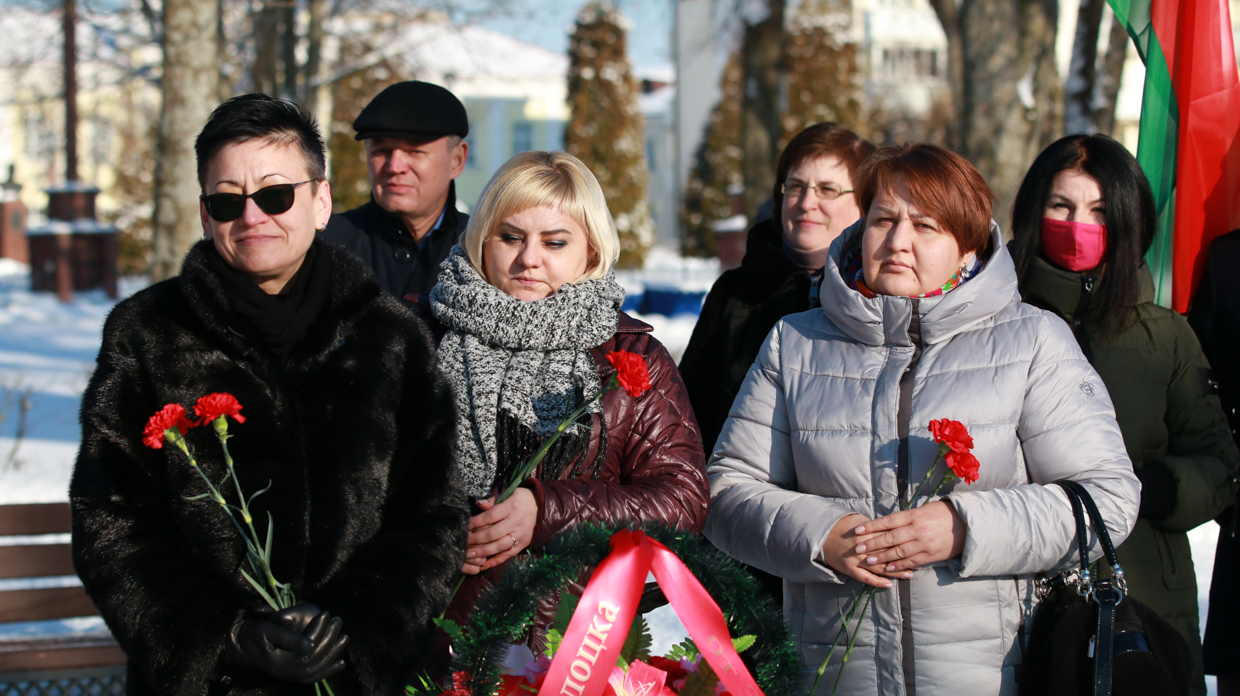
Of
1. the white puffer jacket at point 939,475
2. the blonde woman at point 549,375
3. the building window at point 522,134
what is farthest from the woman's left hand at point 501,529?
the building window at point 522,134

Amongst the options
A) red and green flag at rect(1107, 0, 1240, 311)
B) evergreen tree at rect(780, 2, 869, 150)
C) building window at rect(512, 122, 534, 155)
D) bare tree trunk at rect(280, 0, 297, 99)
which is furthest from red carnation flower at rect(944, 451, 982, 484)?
building window at rect(512, 122, 534, 155)

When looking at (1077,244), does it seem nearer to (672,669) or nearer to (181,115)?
(672,669)

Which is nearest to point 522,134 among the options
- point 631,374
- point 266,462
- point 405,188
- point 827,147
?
point 405,188

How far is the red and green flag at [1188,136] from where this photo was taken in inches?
131

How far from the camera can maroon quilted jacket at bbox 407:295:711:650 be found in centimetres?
224

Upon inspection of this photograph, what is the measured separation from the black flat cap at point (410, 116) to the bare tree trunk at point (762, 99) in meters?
12.3

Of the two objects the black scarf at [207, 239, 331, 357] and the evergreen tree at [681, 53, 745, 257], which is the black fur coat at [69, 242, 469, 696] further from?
the evergreen tree at [681, 53, 745, 257]

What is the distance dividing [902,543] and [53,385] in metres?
10.9

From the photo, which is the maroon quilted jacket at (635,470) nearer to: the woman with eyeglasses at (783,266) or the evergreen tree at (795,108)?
the woman with eyeglasses at (783,266)

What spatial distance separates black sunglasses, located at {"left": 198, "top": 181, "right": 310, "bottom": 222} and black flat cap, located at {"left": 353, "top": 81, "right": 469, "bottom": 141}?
4.87 feet

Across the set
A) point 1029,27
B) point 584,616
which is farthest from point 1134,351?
point 1029,27

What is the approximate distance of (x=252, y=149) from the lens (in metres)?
2.14

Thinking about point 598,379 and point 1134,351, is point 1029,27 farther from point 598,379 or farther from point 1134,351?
point 598,379

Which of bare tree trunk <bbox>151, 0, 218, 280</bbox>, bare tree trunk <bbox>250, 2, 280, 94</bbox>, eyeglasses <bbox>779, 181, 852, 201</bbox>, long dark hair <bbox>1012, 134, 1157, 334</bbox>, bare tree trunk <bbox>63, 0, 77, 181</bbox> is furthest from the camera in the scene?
bare tree trunk <bbox>63, 0, 77, 181</bbox>
